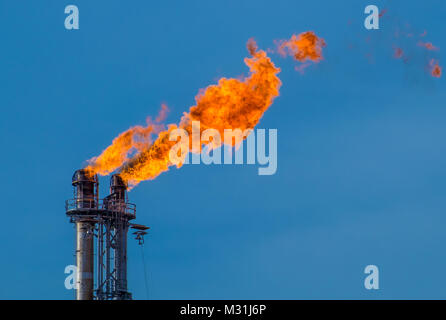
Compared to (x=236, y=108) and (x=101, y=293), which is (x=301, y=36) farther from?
(x=101, y=293)
